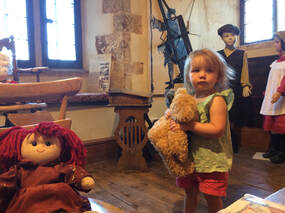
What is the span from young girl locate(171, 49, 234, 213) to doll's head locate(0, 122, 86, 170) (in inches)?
15.5

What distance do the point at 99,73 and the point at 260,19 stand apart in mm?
2396

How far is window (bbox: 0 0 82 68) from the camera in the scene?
2334mm

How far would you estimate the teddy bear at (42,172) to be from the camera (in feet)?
2.12

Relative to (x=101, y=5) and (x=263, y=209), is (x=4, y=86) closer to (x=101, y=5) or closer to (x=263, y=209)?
(x=263, y=209)

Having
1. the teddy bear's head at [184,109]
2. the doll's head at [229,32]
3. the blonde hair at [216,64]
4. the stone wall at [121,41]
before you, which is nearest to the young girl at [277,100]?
the doll's head at [229,32]

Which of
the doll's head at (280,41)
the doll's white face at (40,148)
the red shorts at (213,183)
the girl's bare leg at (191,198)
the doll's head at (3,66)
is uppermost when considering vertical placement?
the doll's head at (280,41)

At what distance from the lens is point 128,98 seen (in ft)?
6.87

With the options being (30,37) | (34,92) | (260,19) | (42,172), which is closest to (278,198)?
(42,172)

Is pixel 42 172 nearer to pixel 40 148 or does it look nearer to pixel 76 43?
pixel 40 148

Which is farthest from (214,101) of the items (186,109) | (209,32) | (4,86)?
(209,32)

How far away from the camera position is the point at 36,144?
Answer: 2.37 feet

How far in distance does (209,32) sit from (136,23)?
133cm

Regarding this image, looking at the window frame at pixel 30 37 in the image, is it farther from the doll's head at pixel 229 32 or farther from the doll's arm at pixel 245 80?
the doll's arm at pixel 245 80

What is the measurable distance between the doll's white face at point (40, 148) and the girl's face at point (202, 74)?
1.80ft
